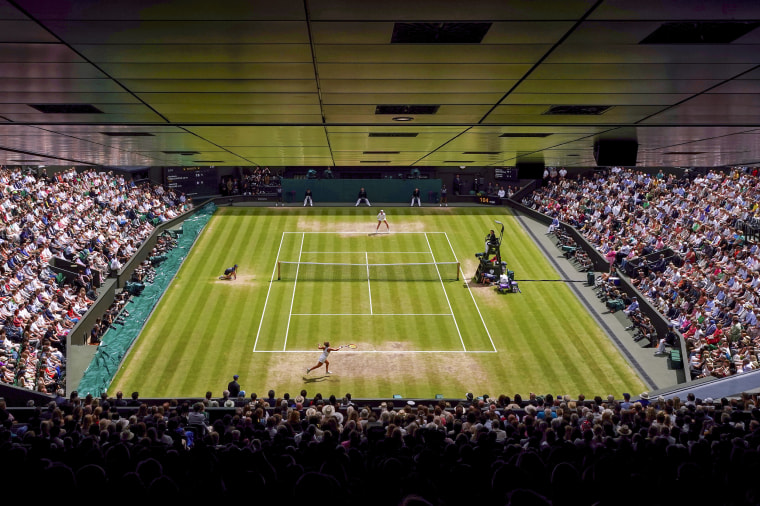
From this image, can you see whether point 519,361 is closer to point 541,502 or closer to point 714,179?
point 714,179

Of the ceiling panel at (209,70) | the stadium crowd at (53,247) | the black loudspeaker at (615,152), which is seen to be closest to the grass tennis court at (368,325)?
the stadium crowd at (53,247)

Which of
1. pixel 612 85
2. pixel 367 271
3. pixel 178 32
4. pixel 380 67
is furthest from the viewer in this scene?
pixel 367 271

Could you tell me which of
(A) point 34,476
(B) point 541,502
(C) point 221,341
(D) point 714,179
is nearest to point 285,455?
(A) point 34,476

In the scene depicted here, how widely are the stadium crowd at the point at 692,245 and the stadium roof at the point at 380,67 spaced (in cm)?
1741

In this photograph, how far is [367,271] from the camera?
39938 mm

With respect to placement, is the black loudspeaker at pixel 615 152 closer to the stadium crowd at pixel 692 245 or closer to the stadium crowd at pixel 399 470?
the stadium crowd at pixel 399 470

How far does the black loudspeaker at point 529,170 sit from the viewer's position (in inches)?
661

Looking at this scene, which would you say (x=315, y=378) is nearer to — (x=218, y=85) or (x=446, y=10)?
(x=218, y=85)

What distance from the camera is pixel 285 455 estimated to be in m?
7.85

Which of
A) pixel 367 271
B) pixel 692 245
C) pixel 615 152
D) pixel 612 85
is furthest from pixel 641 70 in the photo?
pixel 367 271

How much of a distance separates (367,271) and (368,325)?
26.0 feet

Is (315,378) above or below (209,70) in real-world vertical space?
below

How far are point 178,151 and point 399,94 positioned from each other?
28.5 ft

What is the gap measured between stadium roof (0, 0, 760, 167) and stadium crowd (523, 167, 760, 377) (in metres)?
17.4
